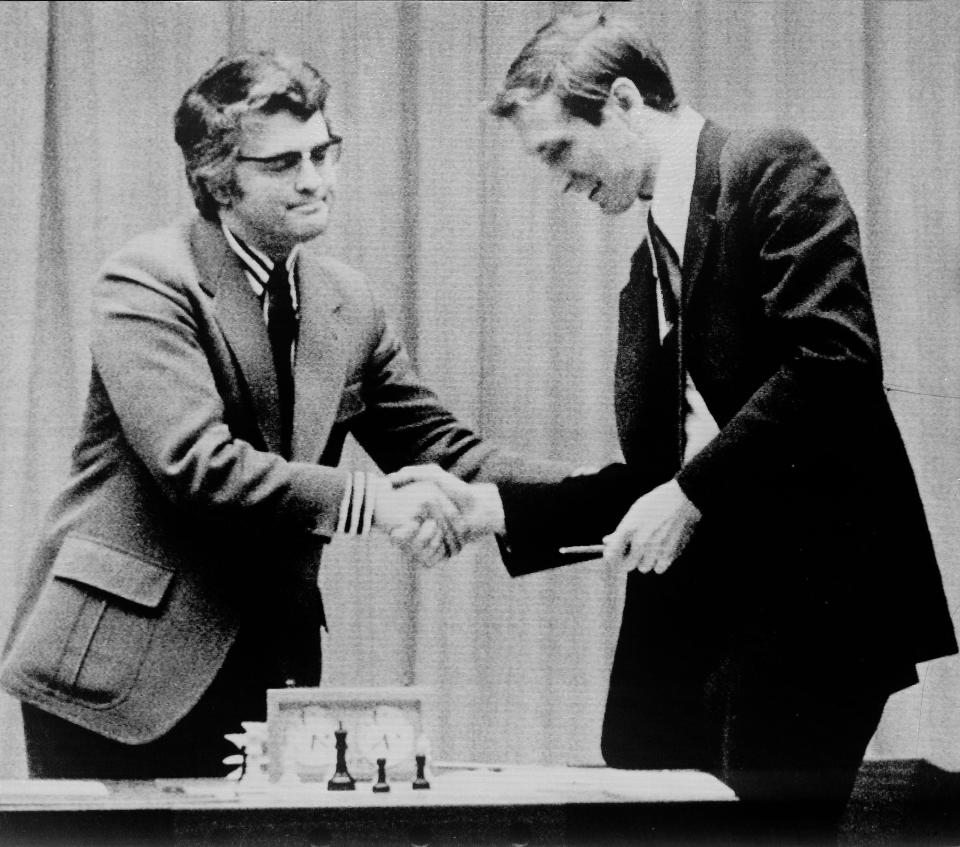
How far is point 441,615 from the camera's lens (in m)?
2.71

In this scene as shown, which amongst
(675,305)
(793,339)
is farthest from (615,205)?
(793,339)

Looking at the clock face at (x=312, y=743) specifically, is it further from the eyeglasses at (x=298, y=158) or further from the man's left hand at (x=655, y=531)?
the eyeglasses at (x=298, y=158)

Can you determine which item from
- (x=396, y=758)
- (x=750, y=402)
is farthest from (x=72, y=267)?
(x=750, y=402)

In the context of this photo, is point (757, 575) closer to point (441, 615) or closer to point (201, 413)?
point (441, 615)

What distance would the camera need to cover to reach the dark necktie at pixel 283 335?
8.57 feet

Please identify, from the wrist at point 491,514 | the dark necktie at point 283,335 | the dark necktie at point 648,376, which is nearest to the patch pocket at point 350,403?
the dark necktie at point 283,335

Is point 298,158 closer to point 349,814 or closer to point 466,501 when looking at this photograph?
point 466,501

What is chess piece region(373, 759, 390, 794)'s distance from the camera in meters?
2.30

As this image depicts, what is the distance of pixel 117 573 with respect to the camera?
251 cm

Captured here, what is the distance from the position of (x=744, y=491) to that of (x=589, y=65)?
926 millimetres

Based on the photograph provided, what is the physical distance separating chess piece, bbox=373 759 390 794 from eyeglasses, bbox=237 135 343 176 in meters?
1.20

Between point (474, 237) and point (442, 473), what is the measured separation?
1.69 ft

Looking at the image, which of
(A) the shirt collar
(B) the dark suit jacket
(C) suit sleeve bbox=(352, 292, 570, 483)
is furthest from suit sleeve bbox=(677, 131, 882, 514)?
(C) suit sleeve bbox=(352, 292, 570, 483)

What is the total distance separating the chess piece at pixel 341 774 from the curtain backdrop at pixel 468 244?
1.24 ft
